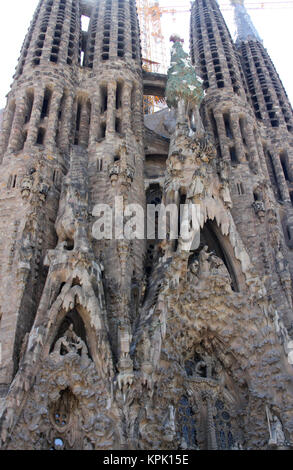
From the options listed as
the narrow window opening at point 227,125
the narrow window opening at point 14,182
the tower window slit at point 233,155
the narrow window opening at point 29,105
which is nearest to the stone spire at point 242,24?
the narrow window opening at point 227,125

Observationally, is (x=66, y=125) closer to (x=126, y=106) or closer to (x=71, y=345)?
(x=126, y=106)

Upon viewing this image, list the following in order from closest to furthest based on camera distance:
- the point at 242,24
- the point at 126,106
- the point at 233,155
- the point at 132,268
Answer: the point at 132,268, the point at 126,106, the point at 233,155, the point at 242,24

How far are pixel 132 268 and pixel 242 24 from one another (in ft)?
73.0

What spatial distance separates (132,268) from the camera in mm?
17141

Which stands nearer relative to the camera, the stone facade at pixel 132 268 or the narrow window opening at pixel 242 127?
the stone facade at pixel 132 268

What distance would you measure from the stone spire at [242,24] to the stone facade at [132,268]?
27.8 ft

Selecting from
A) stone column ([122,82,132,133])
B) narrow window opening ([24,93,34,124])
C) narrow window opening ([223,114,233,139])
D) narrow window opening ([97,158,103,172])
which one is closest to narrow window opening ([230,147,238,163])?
narrow window opening ([223,114,233,139])

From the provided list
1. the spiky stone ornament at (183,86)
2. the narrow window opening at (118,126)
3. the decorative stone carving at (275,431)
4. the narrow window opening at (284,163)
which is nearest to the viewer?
the decorative stone carving at (275,431)

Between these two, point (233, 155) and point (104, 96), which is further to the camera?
point (233, 155)

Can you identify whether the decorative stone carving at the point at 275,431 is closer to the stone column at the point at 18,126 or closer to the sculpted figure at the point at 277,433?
the sculpted figure at the point at 277,433

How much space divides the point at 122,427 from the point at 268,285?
24.4 ft

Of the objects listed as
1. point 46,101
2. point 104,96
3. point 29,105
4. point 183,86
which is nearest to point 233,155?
point 183,86

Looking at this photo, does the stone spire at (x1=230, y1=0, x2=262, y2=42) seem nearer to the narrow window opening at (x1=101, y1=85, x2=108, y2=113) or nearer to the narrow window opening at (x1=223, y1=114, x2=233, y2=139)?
the narrow window opening at (x1=223, y1=114, x2=233, y2=139)

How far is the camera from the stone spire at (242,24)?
32156 millimetres
